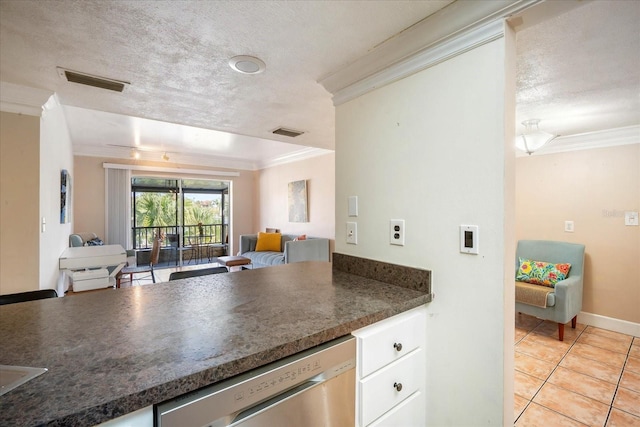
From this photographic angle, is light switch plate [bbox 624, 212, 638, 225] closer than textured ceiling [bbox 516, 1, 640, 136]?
No

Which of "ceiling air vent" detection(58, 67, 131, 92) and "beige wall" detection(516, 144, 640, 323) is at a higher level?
"ceiling air vent" detection(58, 67, 131, 92)

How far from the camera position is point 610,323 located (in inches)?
121

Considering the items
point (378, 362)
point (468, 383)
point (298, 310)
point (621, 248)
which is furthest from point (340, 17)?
point (621, 248)

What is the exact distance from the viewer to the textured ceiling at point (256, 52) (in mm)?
1179

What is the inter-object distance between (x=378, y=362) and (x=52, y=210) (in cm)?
330

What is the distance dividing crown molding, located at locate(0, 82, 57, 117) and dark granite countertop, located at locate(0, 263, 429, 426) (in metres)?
1.55

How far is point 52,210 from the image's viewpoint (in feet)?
9.02

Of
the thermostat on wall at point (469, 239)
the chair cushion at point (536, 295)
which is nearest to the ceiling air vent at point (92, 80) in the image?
the thermostat on wall at point (469, 239)

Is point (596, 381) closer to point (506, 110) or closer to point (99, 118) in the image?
point (506, 110)

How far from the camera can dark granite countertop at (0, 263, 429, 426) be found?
61cm

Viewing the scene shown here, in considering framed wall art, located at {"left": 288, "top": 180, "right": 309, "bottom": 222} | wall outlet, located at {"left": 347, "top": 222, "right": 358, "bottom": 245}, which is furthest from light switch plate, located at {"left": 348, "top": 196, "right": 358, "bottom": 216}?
framed wall art, located at {"left": 288, "top": 180, "right": 309, "bottom": 222}

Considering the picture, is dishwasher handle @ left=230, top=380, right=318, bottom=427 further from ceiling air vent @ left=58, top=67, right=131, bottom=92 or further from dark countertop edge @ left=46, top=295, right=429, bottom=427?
ceiling air vent @ left=58, top=67, right=131, bottom=92

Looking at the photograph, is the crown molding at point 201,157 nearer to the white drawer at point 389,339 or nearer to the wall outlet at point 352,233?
the wall outlet at point 352,233

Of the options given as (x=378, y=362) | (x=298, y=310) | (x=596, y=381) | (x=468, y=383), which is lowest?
(x=596, y=381)
